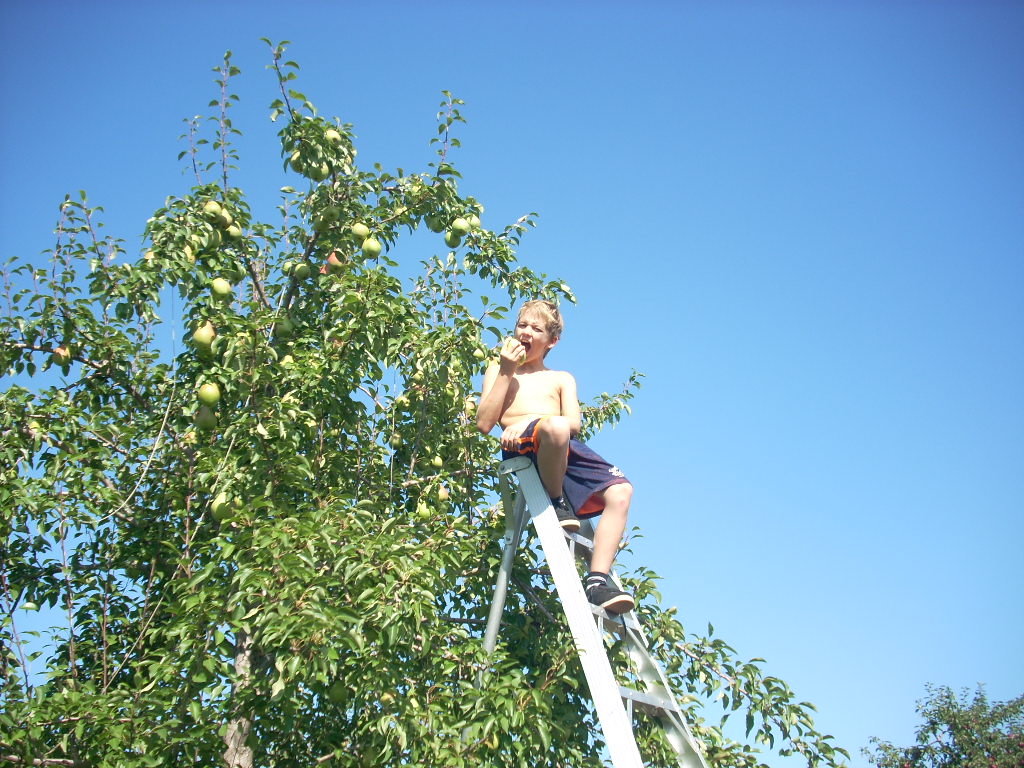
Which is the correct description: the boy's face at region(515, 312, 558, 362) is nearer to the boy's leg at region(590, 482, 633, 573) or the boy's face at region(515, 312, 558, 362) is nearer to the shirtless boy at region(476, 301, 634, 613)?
the shirtless boy at region(476, 301, 634, 613)

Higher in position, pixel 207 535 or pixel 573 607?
pixel 207 535

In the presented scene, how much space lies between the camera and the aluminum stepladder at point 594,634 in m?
2.85

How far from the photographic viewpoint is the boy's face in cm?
383

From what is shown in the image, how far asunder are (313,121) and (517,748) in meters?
2.76

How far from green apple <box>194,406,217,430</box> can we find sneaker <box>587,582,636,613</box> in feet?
5.59

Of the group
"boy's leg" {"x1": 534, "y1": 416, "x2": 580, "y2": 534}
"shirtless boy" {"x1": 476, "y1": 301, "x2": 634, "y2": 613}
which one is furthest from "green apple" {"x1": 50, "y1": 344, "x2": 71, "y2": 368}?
"boy's leg" {"x1": 534, "y1": 416, "x2": 580, "y2": 534}

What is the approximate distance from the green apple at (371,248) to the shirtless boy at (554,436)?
80 centimetres

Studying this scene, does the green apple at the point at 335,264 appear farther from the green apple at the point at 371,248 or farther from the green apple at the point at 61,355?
the green apple at the point at 61,355

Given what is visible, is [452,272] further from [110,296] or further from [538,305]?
[110,296]

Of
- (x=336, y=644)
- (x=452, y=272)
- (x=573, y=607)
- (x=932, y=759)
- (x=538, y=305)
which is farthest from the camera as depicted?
(x=932, y=759)

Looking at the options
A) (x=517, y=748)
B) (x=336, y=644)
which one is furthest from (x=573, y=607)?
(x=336, y=644)

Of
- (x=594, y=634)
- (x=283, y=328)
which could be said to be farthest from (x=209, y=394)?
(x=594, y=634)

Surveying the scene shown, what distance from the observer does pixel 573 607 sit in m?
3.10

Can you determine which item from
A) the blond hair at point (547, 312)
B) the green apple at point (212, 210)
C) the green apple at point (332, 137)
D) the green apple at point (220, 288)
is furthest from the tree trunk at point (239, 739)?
the green apple at point (332, 137)
